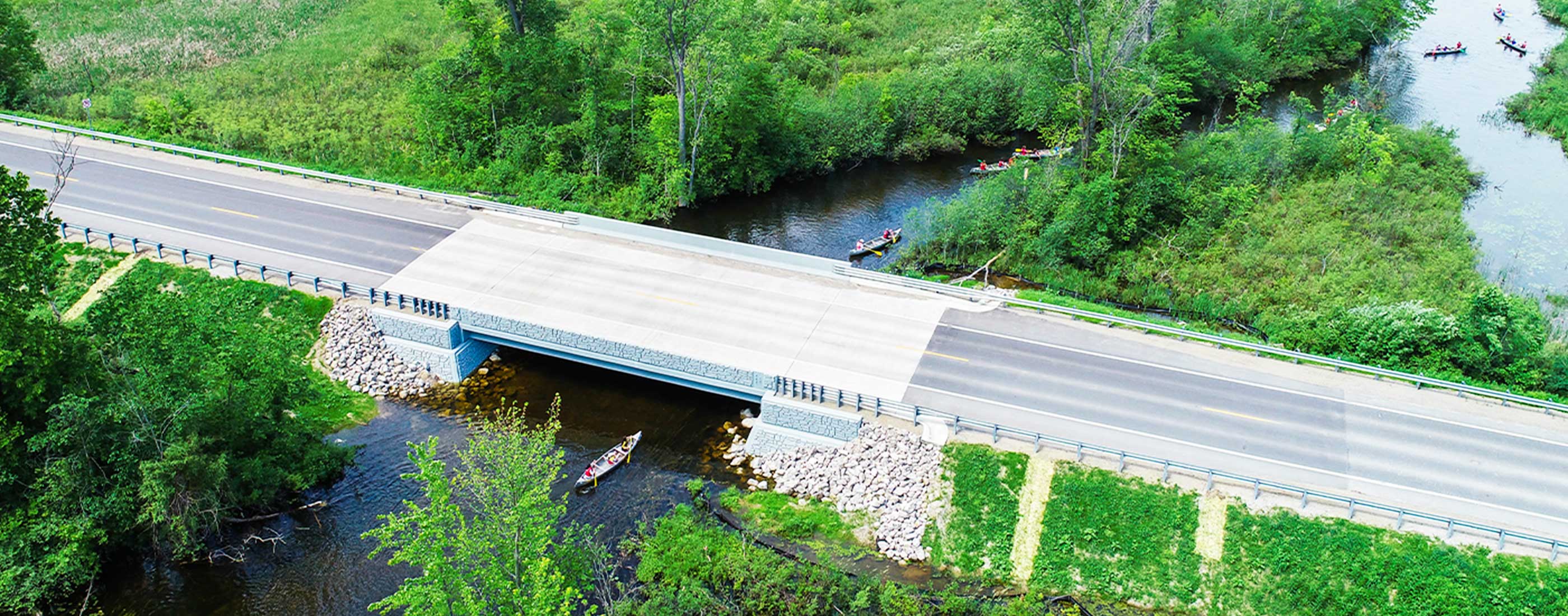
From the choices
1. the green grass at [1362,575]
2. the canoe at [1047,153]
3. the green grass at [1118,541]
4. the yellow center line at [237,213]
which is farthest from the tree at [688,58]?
the green grass at [1362,575]

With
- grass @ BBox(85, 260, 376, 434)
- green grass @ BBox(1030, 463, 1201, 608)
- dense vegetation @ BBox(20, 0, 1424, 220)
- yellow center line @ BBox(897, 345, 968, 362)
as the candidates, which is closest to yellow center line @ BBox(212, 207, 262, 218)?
grass @ BBox(85, 260, 376, 434)

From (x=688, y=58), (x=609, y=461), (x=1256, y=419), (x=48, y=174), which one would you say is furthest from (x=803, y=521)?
(x=48, y=174)

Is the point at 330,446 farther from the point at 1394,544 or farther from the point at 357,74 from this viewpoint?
the point at 357,74

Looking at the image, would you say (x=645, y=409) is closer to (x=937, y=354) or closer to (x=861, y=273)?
(x=861, y=273)

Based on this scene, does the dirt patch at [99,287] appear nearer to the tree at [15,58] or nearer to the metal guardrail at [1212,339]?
the tree at [15,58]

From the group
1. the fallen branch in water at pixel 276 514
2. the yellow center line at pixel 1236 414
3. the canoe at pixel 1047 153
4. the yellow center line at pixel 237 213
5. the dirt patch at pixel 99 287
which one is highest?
the canoe at pixel 1047 153

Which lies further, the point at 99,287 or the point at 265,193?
the point at 265,193

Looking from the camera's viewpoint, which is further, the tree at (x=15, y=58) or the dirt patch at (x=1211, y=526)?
the tree at (x=15, y=58)
